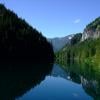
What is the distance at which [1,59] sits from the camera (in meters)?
102

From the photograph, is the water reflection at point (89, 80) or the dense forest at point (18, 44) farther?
the dense forest at point (18, 44)

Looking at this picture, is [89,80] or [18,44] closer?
[89,80]

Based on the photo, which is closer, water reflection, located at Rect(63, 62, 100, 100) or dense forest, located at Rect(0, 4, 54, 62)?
water reflection, located at Rect(63, 62, 100, 100)

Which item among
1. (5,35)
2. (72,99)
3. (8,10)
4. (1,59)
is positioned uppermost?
(8,10)

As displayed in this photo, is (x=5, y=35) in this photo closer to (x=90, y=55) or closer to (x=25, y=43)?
(x=25, y=43)

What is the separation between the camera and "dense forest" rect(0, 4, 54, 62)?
10794 centimetres

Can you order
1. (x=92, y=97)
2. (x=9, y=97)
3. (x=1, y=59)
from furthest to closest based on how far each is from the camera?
1. (x=1, y=59)
2. (x=92, y=97)
3. (x=9, y=97)

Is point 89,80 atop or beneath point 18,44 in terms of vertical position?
beneath

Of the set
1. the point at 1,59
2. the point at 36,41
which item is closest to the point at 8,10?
the point at 36,41

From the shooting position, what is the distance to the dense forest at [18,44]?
10794 cm

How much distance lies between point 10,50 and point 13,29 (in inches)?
537

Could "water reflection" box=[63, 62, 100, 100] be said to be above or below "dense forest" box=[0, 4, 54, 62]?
below

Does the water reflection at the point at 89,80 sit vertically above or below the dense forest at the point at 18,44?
below

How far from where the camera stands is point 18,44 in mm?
115938
